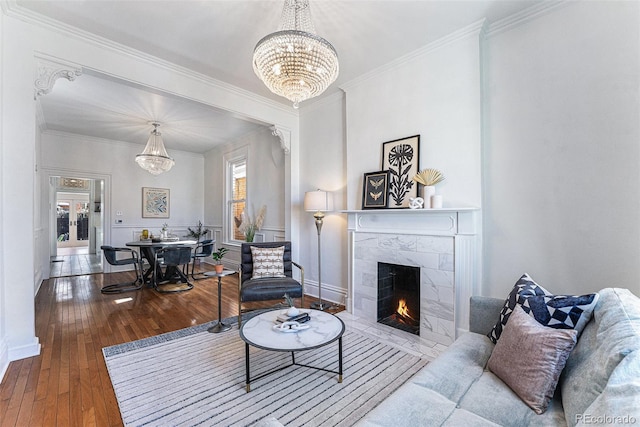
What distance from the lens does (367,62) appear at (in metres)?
3.24

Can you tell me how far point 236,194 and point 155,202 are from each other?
2159mm

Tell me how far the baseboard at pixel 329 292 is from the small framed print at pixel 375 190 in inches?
53.6

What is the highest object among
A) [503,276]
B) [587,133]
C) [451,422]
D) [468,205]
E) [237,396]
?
[587,133]

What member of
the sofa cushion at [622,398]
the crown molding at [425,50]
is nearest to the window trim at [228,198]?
the crown molding at [425,50]

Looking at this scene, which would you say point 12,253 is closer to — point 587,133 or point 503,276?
point 503,276

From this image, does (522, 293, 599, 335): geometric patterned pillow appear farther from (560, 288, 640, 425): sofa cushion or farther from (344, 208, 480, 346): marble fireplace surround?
(344, 208, 480, 346): marble fireplace surround

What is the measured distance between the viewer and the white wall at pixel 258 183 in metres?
5.20

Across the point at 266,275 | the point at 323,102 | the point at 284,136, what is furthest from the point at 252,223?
the point at 323,102

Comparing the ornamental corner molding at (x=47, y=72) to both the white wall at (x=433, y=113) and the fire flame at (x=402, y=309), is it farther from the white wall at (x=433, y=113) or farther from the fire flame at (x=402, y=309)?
the fire flame at (x=402, y=309)

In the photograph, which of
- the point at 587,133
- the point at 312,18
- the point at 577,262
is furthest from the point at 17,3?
the point at 577,262

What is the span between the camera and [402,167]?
10.3 ft

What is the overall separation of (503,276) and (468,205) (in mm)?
720

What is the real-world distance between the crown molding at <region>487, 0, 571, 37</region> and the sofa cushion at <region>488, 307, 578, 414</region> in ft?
8.43

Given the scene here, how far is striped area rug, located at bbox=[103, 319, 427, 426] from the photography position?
175 centimetres
